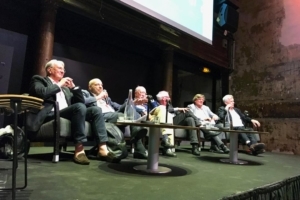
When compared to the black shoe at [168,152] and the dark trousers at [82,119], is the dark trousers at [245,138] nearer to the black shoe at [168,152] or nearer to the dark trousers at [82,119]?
the black shoe at [168,152]

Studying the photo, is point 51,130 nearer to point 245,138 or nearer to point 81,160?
point 81,160

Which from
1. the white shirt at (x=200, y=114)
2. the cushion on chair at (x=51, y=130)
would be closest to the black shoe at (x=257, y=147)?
the white shirt at (x=200, y=114)

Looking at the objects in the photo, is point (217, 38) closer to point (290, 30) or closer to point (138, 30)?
point (290, 30)

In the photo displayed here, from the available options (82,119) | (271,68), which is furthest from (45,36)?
(271,68)

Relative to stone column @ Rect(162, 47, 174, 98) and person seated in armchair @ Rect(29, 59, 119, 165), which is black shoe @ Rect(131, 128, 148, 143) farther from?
stone column @ Rect(162, 47, 174, 98)

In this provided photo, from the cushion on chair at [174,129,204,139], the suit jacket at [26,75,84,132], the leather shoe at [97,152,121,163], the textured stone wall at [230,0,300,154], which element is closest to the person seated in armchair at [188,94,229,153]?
the cushion on chair at [174,129,204,139]

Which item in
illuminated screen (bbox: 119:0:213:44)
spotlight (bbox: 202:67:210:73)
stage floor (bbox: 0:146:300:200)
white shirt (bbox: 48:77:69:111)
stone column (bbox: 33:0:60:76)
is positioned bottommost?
stage floor (bbox: 0:146:300:200)

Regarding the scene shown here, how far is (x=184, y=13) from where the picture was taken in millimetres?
3996

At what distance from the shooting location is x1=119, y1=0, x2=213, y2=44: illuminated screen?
3.40 m

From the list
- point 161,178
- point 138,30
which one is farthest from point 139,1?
point 161,178

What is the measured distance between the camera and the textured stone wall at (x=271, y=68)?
472cm

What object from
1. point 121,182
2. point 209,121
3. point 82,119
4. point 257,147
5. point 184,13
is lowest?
point 121,182

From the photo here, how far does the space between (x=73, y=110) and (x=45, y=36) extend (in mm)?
1451

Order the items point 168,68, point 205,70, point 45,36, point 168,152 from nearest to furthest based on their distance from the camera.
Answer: point 168,152
point 45,36
point 168,68
point 205,70
